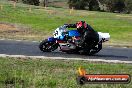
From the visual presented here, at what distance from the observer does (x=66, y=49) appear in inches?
779

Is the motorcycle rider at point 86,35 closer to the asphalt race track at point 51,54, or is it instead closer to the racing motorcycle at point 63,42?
the racing motorcycle at point 63,42

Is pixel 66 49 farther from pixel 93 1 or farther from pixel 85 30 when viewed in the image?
pixel 93 1

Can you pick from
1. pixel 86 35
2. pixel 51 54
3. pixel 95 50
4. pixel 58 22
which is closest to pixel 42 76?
pixel 51 54

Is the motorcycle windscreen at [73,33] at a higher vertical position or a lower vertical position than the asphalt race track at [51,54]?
higher

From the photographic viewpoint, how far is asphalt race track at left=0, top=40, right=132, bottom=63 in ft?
61.0

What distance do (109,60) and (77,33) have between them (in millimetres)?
2093

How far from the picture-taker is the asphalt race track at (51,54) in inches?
731

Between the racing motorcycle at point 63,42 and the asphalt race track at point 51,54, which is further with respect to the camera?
the racing motorcycle at point 63,42

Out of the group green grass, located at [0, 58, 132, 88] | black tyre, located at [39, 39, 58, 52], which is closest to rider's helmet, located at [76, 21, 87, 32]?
black tyre, located at [39, 39, 58, 52]

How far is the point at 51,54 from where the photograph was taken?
62.9ft

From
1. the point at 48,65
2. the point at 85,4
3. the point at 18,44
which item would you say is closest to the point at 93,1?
the point at 85,4

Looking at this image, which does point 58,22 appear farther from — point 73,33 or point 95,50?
point 73,33

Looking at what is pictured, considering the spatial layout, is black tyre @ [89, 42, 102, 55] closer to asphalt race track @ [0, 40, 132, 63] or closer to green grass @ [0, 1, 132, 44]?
asphalt race track @ [0, 40, 132, 63]

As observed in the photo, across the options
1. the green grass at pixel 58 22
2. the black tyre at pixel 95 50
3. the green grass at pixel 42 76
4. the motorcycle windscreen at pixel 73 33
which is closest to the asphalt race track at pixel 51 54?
the black tyre at pixel 95 50
